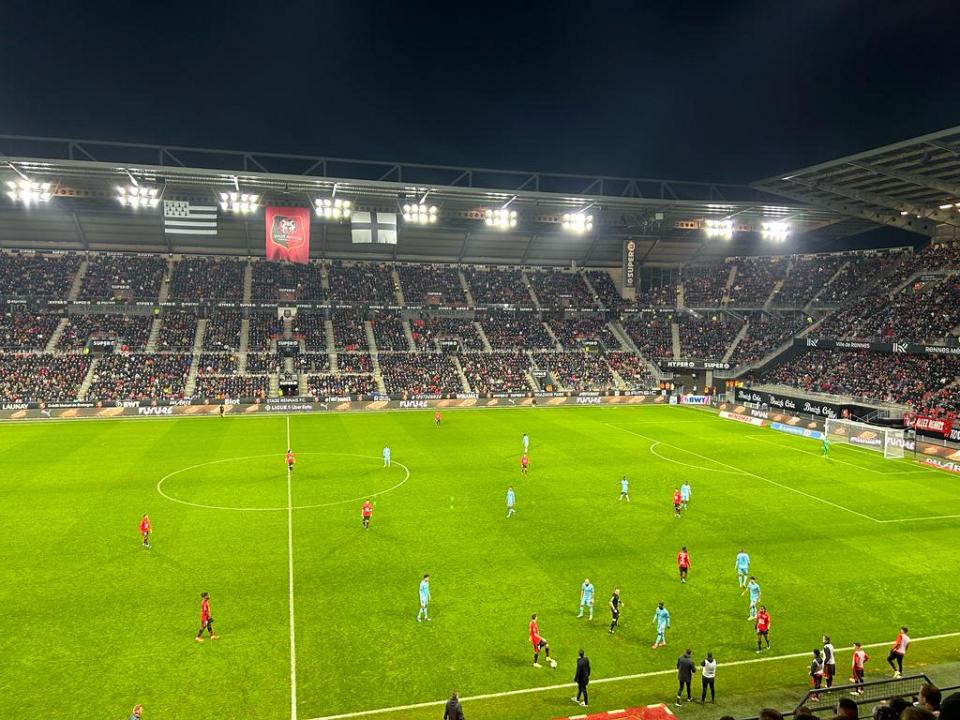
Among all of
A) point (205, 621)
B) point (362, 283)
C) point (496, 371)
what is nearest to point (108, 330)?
point (362, 283)

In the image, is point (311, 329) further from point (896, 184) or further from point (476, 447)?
point (896, 184)

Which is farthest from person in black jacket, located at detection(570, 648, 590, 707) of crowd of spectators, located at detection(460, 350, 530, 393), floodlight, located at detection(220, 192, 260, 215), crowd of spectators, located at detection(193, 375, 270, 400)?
floodlight, located at detection(220, 192, 260, 215)

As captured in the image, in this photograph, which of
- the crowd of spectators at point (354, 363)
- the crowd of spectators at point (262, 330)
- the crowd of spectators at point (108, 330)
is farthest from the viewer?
the crowd of spectators at point (262, 330)

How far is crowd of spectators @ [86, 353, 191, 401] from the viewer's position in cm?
5272

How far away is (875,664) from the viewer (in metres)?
14.5

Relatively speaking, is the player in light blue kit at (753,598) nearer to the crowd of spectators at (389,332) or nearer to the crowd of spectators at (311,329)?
the crowd of spectators at (389,332)

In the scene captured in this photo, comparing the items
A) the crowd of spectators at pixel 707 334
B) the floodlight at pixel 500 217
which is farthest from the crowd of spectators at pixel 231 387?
the crowd of spectators at pixel 707 334

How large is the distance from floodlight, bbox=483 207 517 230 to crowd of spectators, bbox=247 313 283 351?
2465cm

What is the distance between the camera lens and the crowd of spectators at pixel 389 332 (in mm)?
66688

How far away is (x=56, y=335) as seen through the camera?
2345 inches

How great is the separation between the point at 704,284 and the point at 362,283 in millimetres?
43414

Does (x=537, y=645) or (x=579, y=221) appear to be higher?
(x=579, y=221)

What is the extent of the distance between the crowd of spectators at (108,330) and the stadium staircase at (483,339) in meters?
33.8

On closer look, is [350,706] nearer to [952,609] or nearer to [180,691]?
[180,691]
